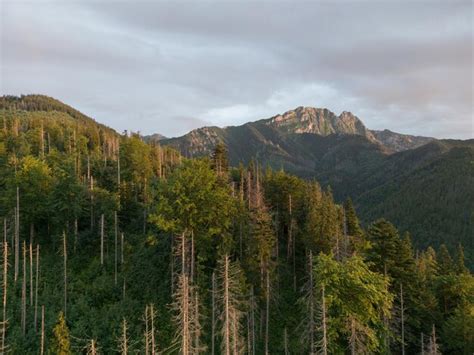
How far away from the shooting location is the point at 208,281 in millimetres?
41062

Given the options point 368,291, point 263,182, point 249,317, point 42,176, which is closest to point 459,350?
point 368,291

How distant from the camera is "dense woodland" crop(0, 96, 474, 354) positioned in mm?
29641

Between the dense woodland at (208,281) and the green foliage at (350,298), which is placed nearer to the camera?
the green foliage at (350,298)

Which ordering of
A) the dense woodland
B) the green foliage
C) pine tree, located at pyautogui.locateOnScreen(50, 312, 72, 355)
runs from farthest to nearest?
pine tree, located at pyautogui.locateOnScreen(50, 312, 72, 355) → the dense woodland → the green foliage

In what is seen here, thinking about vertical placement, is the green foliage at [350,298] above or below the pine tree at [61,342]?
above

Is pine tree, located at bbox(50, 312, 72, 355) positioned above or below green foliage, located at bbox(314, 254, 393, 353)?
below

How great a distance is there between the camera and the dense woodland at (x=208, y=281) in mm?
29641

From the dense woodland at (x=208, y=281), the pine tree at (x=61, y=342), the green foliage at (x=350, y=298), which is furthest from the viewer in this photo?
the pine tree at (x=61, y=342)

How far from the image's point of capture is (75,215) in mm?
53906

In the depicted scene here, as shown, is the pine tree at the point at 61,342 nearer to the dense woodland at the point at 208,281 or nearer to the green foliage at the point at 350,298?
the dense woodland at the point at 208,281

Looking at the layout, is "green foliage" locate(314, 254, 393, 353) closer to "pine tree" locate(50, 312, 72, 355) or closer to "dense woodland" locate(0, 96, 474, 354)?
"dense woodland" locate(0, 96, 474, 354)

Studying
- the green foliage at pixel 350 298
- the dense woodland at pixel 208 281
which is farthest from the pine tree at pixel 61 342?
the green foliage at pixel 350 298

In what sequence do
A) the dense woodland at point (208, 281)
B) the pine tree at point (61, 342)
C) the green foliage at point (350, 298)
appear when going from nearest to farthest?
the green foliage at point (350, 298), the dense woodland at point (208, 281), the pine tree at point (61, 342)

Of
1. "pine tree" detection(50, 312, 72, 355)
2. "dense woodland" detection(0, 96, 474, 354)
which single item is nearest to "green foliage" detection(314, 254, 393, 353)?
"dense woodland" detection(0, 96, 474, 354)
